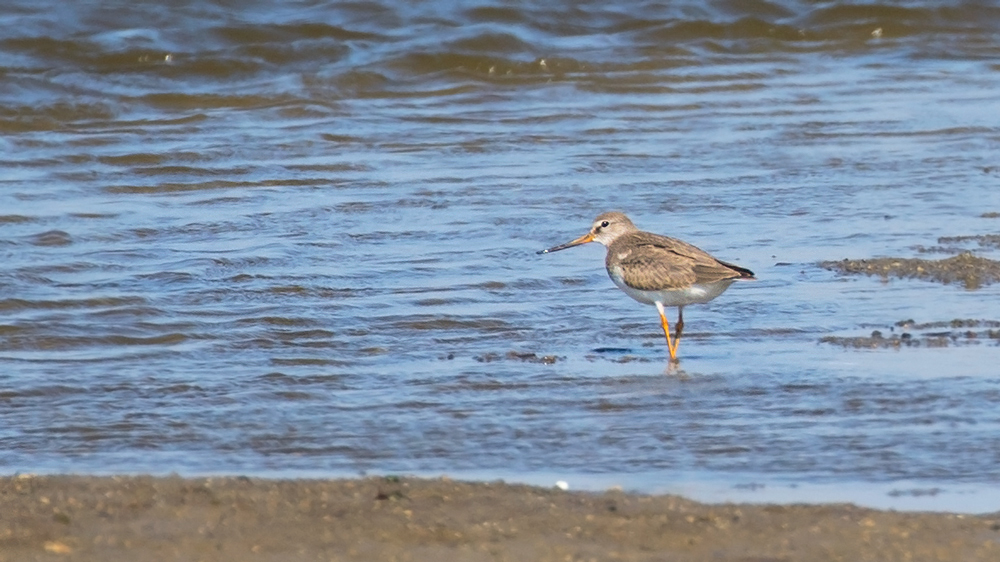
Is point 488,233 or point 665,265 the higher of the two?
point 665,265

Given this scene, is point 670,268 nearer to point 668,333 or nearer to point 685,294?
point 685,294

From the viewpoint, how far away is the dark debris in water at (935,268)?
7980mm

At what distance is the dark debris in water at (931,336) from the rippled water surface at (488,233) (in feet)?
0.14

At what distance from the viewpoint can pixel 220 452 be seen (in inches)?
224

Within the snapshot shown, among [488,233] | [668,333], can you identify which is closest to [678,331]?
[668,333]

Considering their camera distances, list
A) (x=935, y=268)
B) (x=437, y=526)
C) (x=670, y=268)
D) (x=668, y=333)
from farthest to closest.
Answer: (x=935, y=268)
(x=670, y=268)
(x=668, y=333)
(x=437, y=526)

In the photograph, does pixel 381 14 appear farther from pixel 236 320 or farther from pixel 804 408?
pixel 804 408

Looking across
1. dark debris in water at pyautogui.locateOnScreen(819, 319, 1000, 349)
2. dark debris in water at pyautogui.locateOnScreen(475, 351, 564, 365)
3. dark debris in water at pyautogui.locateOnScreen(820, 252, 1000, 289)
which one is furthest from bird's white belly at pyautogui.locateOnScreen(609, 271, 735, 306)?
dark debris in water at pyautogui.locateOnScreen(820, 252, 1000, 289)

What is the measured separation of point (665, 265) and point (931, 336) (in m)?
1.34

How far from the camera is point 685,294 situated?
7566 mm

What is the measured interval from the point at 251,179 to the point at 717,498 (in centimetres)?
656

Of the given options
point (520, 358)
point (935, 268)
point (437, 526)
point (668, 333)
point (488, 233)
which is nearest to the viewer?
point (437, 526)

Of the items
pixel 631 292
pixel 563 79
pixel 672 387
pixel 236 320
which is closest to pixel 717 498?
pixel 672 387

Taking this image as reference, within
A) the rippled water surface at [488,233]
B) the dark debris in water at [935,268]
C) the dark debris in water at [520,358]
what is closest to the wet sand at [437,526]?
the rippled water surface at [488,233]
